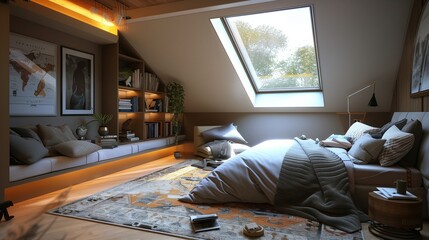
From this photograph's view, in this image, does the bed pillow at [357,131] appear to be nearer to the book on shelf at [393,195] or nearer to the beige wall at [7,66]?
the book on shelf at [393,195]

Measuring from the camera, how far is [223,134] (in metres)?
5.18

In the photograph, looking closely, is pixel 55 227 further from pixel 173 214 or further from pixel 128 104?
pixel 128 104

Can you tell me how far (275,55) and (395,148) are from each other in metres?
2.79

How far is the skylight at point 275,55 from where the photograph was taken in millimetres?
4203

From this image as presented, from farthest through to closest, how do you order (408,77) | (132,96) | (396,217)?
(132,96)
(408,77)
(396,217)

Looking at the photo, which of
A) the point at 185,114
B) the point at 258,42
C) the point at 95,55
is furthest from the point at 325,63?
the point at 95,55

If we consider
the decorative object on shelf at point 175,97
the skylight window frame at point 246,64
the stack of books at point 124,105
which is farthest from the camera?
the decorative object on shelf at point 175,97

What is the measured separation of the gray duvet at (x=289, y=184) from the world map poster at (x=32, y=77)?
2.44 meters

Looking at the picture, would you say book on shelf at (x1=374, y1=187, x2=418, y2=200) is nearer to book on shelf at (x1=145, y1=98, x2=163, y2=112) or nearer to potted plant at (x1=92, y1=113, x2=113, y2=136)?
potted plant at (x1=92, y1=113, x2=113, y2=136)

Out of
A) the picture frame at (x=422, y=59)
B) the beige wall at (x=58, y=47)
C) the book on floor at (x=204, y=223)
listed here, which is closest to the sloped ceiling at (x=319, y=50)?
the picture frame at (x=422, y=59)

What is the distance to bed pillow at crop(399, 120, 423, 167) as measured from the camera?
2502 mm

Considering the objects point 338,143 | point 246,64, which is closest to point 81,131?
point 246,64

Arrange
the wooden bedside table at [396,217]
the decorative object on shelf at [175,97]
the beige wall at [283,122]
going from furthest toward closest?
1. the decorative object on shelf at [175,97]
2. the beige wall at [283,122]
3. the wooden bedside table at [396,217]

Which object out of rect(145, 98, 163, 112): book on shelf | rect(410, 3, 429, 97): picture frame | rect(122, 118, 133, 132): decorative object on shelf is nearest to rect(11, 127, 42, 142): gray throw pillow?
rect(122, 118, 133, 132): decorative object on shelf
